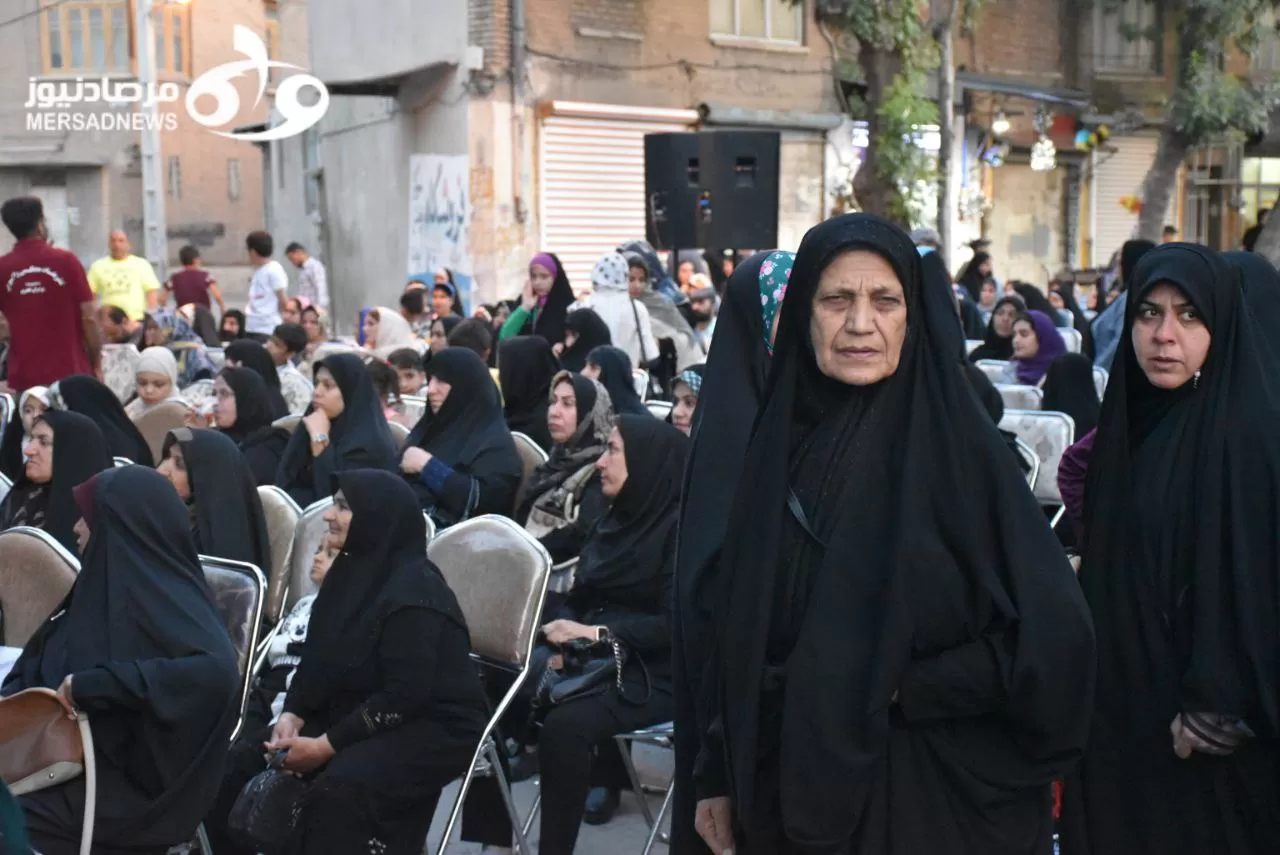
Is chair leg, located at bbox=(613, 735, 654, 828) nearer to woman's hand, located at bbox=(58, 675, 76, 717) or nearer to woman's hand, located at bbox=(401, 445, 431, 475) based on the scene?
woman's hand, located at bbox=(58, 675, 76, 717)

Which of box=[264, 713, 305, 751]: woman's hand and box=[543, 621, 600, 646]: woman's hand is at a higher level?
box=[543, 621, 600, 646]: woman's hand

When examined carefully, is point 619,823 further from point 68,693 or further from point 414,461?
point 68,693

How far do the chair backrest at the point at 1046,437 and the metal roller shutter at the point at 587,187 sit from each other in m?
→ 11.3

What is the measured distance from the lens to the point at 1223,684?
2.89 m

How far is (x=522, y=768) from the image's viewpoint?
552 centimetres

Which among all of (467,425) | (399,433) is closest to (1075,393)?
(467,425)

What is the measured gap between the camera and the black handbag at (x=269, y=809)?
3943mm

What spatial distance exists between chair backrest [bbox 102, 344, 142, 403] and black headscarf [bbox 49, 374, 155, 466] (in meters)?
3.05

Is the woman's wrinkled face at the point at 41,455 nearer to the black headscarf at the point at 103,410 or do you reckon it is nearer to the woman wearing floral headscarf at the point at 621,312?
the black headscarf at the point at 103,410

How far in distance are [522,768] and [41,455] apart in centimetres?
200

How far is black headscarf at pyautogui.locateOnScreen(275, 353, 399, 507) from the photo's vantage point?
6.40 m

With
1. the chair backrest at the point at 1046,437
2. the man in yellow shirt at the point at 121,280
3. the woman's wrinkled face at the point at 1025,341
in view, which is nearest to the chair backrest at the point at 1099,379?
the woman's wrinkled face at the point at 1025,341

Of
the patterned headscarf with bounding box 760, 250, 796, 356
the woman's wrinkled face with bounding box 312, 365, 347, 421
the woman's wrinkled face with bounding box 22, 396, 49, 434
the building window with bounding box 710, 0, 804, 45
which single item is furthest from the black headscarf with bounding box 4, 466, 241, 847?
the building window with bounding box 710, 0, 804, 45

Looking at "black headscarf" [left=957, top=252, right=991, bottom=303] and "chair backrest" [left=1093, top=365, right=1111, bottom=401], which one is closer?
"chair backrest" [left=1093, top=365, right=1111, bottom=401]
